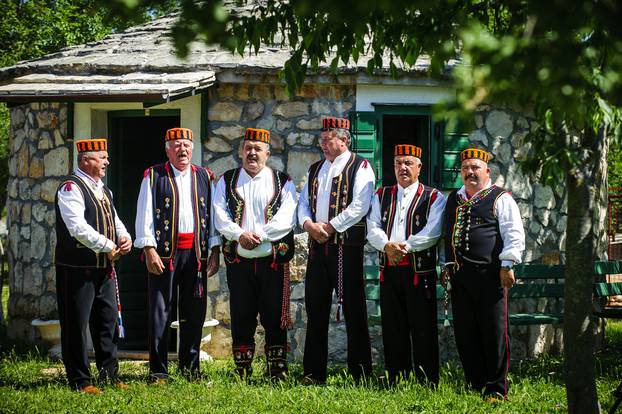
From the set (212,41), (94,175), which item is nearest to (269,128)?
(94,175)

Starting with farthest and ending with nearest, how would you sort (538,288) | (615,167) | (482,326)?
A: 1. (615,167)
2. (538,288)
3. (482,326)

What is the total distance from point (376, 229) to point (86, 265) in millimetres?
2280

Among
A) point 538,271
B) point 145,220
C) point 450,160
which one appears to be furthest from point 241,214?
point 538,271

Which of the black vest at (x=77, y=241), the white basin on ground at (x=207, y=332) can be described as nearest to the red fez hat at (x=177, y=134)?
the black vest at (x=77, y=241)

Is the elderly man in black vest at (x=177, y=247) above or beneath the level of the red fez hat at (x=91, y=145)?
beneath

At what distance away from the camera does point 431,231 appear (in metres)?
6.31

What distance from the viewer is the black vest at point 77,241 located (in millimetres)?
6340

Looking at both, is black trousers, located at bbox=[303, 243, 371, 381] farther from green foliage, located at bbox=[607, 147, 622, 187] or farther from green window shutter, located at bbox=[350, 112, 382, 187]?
green foliage, located at bbox=[607, 147, 622, 187]

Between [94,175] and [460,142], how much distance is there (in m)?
3.70

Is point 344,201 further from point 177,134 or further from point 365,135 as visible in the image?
point 365,135

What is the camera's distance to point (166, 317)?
21.8ft

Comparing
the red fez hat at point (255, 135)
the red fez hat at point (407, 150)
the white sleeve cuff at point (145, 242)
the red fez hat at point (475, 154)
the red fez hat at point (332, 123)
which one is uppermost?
the red fez hat at point (332, 123)

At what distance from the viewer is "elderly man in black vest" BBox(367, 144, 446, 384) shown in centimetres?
630

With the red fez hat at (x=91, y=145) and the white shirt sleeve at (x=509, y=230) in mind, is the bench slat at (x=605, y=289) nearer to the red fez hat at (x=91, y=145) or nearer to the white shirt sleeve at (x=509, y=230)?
the white shirt sleeve at (x=509, y=230)
